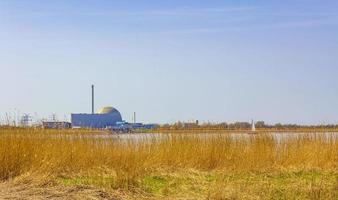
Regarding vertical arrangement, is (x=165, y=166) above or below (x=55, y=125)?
below

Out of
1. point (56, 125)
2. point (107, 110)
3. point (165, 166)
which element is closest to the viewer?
point (165, 166)

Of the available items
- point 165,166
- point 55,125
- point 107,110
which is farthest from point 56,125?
point 107,110

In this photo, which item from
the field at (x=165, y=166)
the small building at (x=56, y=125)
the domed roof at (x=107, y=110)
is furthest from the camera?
the domed roof at (x=107, y=110)

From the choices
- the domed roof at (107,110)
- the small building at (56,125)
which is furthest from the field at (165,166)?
the domed roof at (107,110)

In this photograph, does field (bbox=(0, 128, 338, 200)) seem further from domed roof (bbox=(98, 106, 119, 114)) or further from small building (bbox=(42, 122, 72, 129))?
domed roof (bbox=(98, 106, 119, 114))

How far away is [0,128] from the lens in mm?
14492

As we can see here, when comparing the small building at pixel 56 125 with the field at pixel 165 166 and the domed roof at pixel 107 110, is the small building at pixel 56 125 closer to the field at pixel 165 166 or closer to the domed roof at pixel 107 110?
the field at pixel 165 166

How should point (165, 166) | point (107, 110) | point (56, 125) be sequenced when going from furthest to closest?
1. point (107, 110)
2. point (56, 125)
3. point (165, 166)

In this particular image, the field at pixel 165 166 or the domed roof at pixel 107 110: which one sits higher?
the domed roof at pixel 107 110

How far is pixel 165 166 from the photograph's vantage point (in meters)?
15.1

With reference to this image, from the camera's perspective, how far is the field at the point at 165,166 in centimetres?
949

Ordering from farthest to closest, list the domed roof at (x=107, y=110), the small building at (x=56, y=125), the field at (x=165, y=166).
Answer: the domed roof at (x=107, y=110) < the small building at (x=56, y=125) < the field at (x=165, y=166)

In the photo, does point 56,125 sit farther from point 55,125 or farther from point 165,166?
point 165,166

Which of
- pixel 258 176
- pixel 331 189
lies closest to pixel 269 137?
pixel 258 176
